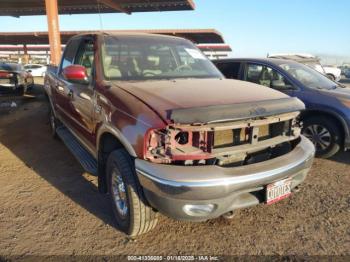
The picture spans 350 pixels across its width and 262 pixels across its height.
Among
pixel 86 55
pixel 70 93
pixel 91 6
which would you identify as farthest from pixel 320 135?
pixel 91 6

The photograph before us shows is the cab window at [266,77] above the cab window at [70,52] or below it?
below

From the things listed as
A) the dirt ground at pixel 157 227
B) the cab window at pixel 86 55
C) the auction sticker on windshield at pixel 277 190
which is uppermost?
the cab window at pixel 86 55

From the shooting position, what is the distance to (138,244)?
305 centimetres

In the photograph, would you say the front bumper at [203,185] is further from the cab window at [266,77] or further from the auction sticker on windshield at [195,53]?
the cab window at [266,77]

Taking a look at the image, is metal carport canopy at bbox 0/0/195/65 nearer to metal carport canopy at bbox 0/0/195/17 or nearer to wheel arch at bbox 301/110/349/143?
metal carport canopy at bbox 0/0/195/17

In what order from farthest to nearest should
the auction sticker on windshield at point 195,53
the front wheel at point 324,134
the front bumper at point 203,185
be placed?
1. the front wheel at point 324,134
2. the auction sticker on windshield at point 195,53
3. the front bumper at point 203,185

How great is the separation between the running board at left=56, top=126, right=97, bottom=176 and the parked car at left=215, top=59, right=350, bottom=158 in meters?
3.55

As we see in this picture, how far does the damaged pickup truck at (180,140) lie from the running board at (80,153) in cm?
4

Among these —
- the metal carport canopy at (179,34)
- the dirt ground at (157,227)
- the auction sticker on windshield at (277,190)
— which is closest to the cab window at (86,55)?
the dirt ground at (157,227)

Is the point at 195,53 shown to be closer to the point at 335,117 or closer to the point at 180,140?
the point at 180,140

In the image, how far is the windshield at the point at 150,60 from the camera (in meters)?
3.74

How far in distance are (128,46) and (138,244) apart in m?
2.31

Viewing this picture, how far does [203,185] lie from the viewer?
2453 mm

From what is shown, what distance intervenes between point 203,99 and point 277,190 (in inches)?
40.8
